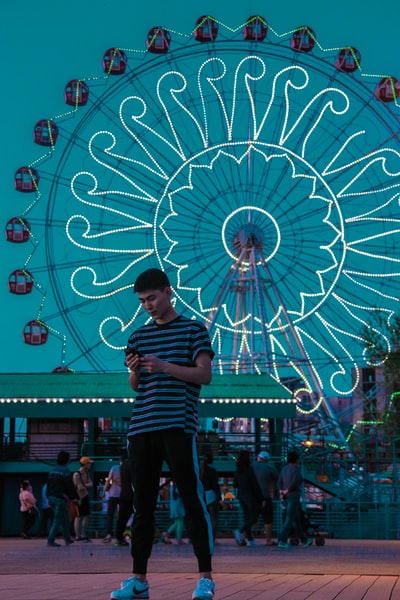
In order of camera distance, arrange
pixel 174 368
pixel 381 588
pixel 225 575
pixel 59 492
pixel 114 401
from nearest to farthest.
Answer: pixel 174 368 < pixel 381 588 < pixel 225 575 < pixel 59 492 < pixel 114 401

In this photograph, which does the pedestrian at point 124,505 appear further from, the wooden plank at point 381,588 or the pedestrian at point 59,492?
the wooden plank at point 381,588

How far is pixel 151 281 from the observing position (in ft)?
20.4

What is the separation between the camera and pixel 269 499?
18328 mm

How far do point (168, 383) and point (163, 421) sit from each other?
210 mm

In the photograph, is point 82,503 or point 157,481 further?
point 82,503

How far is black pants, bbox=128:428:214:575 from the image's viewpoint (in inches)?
237

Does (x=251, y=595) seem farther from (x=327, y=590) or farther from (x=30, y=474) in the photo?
(x=30, y=474)

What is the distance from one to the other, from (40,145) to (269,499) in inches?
756

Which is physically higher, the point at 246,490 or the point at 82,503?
the point at 246,490

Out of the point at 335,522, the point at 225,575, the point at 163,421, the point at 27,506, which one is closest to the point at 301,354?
the point at 335,522

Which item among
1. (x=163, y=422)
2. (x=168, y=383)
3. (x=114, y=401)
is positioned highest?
(x=114, y=401)

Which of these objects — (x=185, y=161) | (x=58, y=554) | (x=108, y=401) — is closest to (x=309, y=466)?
(x=108, y=401)

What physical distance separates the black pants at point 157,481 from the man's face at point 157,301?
26.3 inches

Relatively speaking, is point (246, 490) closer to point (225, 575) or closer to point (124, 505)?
point (124, 505)
